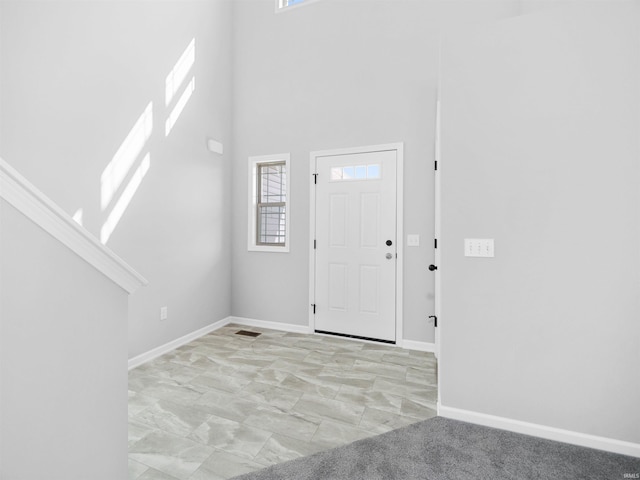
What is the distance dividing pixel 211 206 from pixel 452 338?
302cm

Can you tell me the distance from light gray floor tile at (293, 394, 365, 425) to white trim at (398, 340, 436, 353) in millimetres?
1313

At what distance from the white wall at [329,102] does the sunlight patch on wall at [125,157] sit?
132cm

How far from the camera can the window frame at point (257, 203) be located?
390 cm

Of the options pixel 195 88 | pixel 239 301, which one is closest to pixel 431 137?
pixel 195 88

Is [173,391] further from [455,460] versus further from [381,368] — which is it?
[455,460]

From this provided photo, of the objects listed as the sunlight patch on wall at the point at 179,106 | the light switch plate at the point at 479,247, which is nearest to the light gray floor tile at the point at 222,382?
the light switch plate at the point at 479,247

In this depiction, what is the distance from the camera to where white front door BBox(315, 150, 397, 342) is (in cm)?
345

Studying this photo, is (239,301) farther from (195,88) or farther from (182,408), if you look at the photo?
(195,88)

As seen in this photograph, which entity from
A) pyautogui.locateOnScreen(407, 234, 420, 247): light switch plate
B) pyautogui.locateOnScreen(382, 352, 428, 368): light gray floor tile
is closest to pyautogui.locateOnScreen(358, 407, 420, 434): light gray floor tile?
pyautogui.locateOnScreen(382, 352, 428, 368): light gray floor tile

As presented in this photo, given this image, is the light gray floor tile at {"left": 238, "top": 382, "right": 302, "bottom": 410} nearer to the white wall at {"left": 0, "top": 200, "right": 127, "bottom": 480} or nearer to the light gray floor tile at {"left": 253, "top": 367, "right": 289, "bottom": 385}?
the light gray floor tile at {"left": 253, "top": 367, "right": 289, "bottom": 385}

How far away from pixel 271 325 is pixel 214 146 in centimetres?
234

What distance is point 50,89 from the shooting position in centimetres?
223

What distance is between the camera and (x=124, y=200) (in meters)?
2.78

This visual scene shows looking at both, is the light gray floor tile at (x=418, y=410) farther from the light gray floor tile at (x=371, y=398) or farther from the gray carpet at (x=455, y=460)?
the gray carpet at (x=455, y=460)
